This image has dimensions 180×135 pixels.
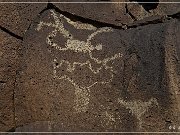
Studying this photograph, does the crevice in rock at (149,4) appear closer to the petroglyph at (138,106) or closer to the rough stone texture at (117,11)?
the rough stone texture at (117,11)

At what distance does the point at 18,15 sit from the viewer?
6.12 feet

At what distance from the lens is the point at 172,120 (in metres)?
1.69

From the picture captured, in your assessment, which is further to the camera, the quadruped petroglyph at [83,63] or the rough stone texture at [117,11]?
the rough stone texture at [117,11]

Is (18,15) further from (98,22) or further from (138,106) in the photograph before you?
(138,106)

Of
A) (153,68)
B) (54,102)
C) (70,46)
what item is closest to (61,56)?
(70,46)

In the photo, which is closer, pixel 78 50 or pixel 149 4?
pixel 78 50

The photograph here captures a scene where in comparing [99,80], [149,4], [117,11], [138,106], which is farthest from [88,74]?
[149,4]

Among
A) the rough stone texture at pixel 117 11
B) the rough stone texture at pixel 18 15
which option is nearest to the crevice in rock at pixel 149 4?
the rough stone texture at pixel 117 11

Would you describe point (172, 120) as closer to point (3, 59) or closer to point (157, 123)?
point (157, 123)

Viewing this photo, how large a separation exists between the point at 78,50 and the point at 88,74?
107 mm

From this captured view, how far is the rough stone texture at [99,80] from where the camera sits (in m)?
1.71

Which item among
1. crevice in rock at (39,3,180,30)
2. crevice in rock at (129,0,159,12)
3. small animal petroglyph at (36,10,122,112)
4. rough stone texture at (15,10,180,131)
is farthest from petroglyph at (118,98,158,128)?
crevice in rock at (129,0,159,12)

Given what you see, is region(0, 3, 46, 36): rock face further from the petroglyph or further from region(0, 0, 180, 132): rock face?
the petroglyph

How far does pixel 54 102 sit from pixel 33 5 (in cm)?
41
